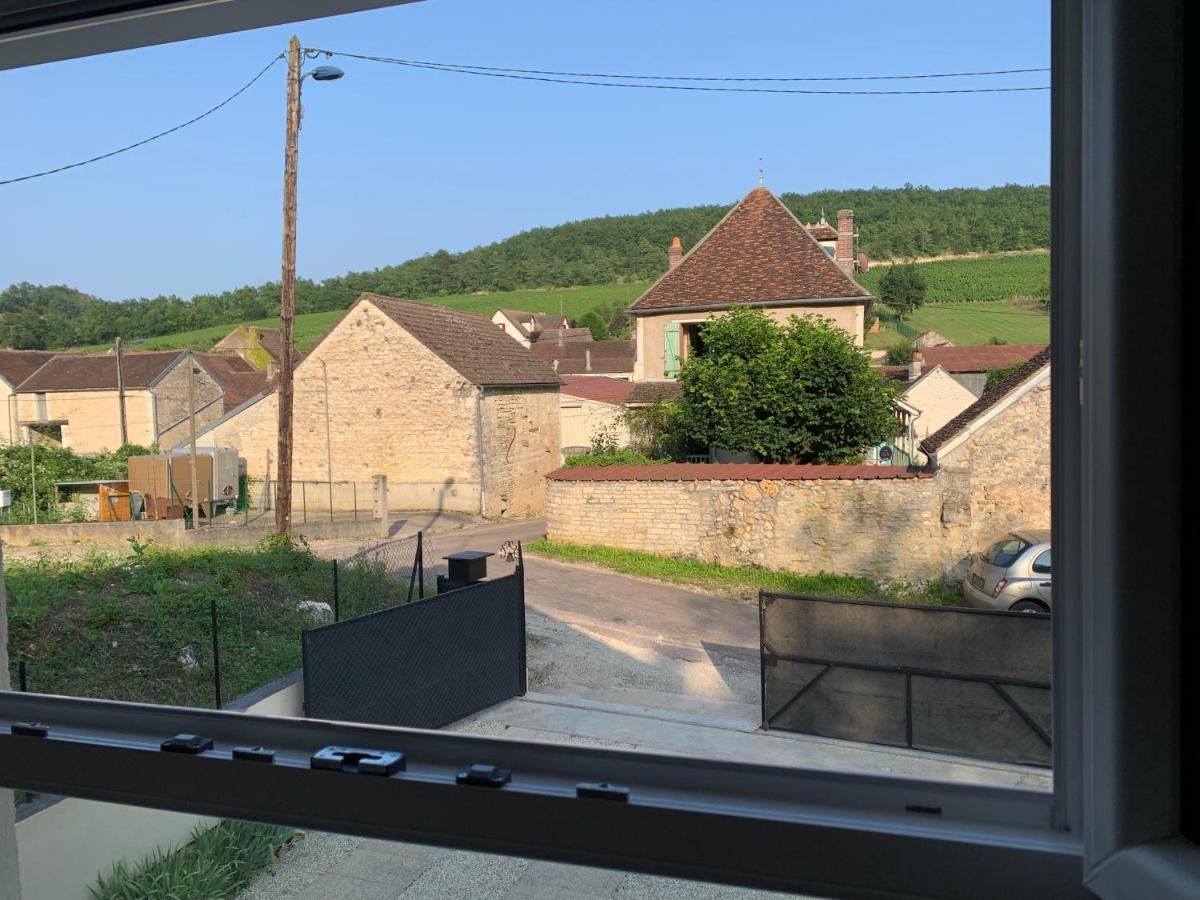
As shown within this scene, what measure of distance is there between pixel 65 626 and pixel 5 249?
7.59 feet

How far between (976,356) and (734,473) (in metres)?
3.83

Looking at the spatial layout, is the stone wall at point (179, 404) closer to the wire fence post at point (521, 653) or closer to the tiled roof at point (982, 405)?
the wire fence post at point (521, 653)

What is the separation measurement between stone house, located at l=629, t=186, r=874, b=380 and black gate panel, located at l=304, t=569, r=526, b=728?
4516mm

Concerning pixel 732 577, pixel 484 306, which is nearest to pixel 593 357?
pixel 732 577

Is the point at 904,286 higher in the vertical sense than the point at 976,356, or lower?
higher

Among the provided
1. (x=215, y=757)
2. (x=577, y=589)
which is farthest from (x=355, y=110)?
(x=577, y=589)

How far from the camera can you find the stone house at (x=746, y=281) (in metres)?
7.74

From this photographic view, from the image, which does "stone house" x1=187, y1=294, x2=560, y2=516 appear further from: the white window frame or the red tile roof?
the white window frame

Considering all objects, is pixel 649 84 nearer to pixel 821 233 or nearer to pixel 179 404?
pixel 821 233

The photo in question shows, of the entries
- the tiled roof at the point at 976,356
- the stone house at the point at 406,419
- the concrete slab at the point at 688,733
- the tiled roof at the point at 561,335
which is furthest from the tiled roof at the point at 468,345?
the tiled roof at the point at 976,356

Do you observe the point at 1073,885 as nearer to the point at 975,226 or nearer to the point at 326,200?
the point at 326,200

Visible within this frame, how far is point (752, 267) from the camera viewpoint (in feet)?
28.3

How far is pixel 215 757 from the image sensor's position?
2.16 ft

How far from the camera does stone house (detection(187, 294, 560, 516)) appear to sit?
1043 centimetres
